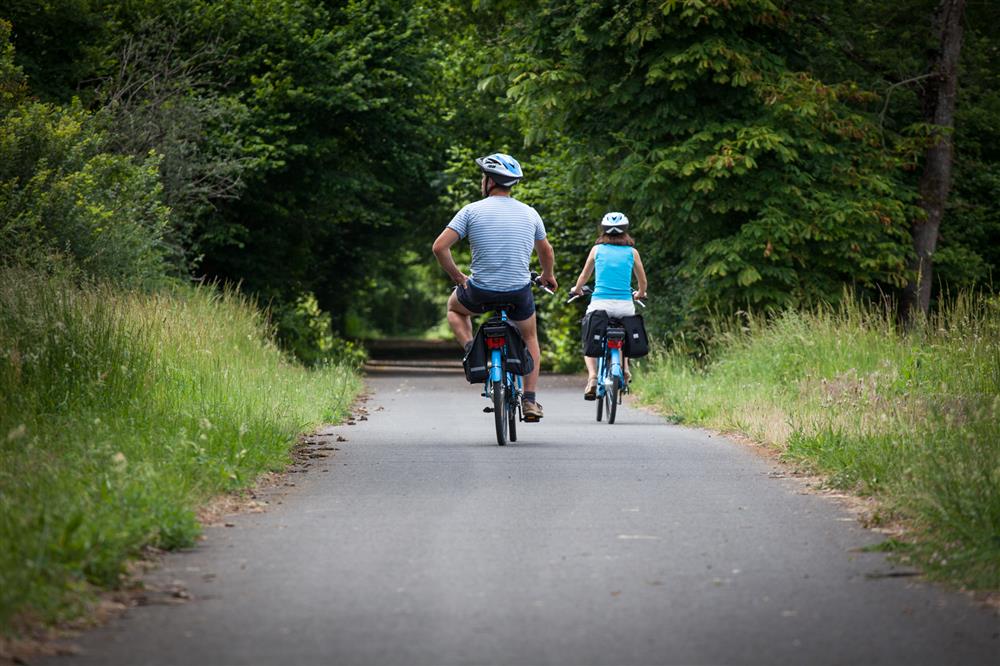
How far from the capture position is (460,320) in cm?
1280

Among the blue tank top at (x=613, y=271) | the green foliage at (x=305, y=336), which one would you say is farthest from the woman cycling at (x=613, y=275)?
the green foliage at (x=305, y=336)

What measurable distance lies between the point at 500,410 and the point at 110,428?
3.53 metres

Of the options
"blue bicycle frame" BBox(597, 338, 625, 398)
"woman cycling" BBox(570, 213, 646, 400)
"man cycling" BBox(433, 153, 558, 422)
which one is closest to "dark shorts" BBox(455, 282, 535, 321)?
"man cycling" BBox(433, 153, 558, 422)

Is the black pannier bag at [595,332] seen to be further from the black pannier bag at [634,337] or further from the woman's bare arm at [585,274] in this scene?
the woman's bare arm at [585,274]

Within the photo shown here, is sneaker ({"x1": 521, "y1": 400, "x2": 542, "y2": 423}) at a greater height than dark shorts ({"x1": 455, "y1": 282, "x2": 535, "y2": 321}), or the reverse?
dark shorts ({"x1": 455, "y1": 282, "x2": 535, "y2": 321})

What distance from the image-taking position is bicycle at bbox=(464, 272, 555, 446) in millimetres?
12125

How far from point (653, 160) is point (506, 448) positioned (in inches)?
412

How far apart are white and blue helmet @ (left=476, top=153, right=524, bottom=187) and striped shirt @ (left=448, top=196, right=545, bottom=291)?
150 mm

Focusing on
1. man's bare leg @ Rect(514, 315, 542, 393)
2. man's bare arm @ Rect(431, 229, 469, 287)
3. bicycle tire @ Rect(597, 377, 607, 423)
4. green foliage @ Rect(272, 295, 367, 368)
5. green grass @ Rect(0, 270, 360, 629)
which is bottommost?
green foliage @ Rect(272, 295, 367, 368)

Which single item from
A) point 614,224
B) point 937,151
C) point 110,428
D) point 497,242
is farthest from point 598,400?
point 937,151

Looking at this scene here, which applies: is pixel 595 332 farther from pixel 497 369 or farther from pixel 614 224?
pixel 497 369

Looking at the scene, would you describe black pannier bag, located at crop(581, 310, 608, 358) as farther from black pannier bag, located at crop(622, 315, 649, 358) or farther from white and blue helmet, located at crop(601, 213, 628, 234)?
white and blue helmet, located at crop(601, 213, 628, 234)

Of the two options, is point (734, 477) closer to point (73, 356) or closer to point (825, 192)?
point (73, 356)

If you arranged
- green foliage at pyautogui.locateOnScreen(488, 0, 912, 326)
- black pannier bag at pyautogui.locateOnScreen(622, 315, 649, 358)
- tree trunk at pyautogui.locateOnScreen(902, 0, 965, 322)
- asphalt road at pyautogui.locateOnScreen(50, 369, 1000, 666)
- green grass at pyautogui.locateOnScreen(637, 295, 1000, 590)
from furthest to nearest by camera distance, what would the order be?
tree trunk at pyautogui.locateOnScreen(902, 0, 965, 322) → green foliage at pyautogui.locateOnScreen(488, 0, 912, 326) → black pannier bag at pyautogui.locateOnScreen(622, 315, 649, 358) → green grass at pyautogui.locateOnScreen(637, 295, 1000, 590) → asphalt road at pyautogui.locateOnScreen(50, 369, 1000, 666)
